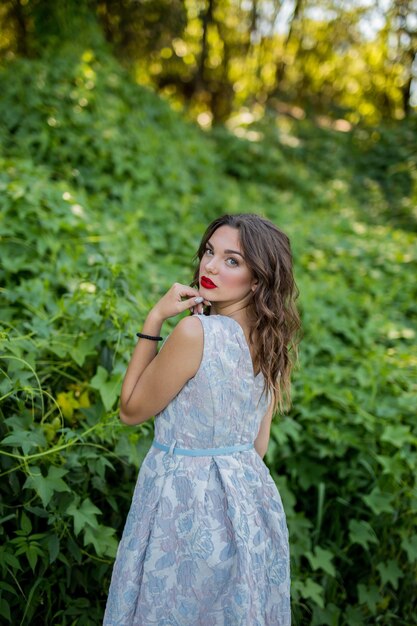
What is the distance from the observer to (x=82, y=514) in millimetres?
1907

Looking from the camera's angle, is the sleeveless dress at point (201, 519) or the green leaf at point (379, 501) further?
the green leaf at point (379, 501)

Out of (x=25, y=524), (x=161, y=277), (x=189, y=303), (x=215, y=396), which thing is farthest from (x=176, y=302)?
(x=161, y=277)

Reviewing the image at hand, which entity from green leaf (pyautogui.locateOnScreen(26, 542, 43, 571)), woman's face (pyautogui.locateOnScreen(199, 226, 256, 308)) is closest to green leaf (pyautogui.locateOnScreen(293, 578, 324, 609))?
green leaf (pyautogui.locateOnScreen(26, 542, 43, 571))

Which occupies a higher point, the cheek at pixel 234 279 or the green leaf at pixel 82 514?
the cheek at pixel 234 279

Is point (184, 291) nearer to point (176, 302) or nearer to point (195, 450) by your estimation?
point (176, 302)

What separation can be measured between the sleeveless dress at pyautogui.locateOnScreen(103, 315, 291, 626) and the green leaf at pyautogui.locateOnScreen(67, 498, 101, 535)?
276mm

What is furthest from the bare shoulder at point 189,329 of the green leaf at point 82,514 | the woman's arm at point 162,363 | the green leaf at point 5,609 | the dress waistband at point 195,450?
the green leaf at point 5,609

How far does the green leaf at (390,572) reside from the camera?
8.32ft

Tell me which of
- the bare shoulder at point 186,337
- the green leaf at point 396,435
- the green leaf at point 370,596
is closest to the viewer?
the bare shoulder at point 186,337

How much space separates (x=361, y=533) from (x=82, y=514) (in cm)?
128

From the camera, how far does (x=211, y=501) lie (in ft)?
5.17

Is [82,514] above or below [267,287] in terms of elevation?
below

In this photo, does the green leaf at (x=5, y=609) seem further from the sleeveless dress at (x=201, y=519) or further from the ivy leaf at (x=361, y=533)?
the ivy leaf at (x=361, y=533)

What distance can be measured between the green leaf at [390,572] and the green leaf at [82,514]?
1279mm
